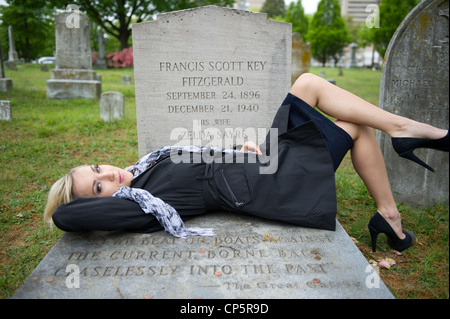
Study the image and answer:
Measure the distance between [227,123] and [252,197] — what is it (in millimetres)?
1810

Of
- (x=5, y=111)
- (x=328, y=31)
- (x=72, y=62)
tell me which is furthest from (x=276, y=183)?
(x=328, y=31)

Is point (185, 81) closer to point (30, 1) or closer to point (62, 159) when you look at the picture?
point (62, 159)

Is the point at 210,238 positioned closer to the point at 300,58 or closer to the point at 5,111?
the point at 5,111

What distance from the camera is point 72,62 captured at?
11414 millimetres

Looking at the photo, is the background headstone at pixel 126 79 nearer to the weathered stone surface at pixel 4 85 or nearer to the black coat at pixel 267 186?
the weathered stone surface at pixel 4 85

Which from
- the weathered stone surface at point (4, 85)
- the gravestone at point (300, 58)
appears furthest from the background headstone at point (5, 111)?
the gravestone at point (300, 58)

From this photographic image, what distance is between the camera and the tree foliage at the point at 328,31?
1719 inches

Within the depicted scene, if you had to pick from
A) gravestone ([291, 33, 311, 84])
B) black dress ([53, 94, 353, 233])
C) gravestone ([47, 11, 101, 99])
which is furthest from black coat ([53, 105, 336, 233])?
gravestone ([291, 33, 311, 84])

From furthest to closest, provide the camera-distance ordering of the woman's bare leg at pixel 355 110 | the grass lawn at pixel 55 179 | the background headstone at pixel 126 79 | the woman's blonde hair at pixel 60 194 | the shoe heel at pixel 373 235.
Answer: the background headstone at pixel 126 79
the shoe heel at pixel 373 235
the grass lawn at pixel 55 179
the woman's bare leg at pixel 355 110
the woman's blonde hair at pixel 60 194

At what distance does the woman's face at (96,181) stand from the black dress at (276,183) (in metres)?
0.18

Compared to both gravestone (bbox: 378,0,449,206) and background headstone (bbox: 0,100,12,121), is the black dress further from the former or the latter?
background headstone (bbox: 0,100,12,121)

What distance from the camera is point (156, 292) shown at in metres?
2.08

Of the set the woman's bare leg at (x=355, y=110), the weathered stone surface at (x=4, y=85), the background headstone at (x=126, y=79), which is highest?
the background headstone at (x=126, y=79)

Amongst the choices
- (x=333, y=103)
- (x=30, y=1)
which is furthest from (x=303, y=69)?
(x=30, y=1)
